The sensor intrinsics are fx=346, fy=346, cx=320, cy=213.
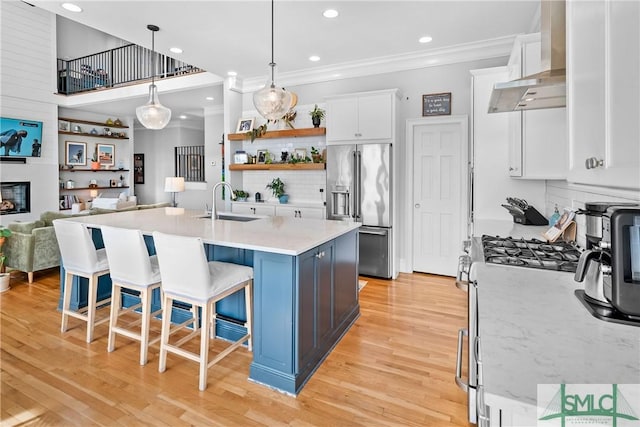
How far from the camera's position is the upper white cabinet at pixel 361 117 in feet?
15.1

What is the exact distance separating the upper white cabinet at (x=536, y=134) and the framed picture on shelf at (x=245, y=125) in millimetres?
4118

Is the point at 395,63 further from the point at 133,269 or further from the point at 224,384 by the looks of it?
the point at 224,384

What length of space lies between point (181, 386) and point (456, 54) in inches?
187

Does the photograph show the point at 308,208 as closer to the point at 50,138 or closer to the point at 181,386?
the point at 181,386

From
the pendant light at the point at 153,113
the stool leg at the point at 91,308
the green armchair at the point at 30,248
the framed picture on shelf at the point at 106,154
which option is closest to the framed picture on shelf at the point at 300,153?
the pendant light at the point at 153,113

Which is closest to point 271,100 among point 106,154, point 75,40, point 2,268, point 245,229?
point 245,229

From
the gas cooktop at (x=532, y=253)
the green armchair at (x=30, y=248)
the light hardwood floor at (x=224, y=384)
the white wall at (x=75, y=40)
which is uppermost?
the white wall at (x=75, y=40)

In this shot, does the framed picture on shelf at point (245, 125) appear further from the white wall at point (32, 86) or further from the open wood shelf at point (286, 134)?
the white wall at point (32, 86)

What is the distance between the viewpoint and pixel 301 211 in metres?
5.33

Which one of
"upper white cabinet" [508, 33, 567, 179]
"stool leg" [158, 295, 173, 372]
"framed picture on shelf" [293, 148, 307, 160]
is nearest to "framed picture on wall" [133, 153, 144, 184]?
"framed picture on shelf" [293, 148, 307, 160]

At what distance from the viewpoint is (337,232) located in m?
2.71

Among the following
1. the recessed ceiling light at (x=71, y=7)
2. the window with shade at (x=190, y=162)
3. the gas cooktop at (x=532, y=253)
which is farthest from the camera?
the window with shade at (x=190, y=162)

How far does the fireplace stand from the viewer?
22.2ft

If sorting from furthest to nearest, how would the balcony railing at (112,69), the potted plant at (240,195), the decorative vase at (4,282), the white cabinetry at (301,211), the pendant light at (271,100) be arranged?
the balcony railing at (112,69)
the potted plant at (240,195)
the white cabinetry at (301,211)
the decorative vase at (4,282)
the pendant light at (271,100)
